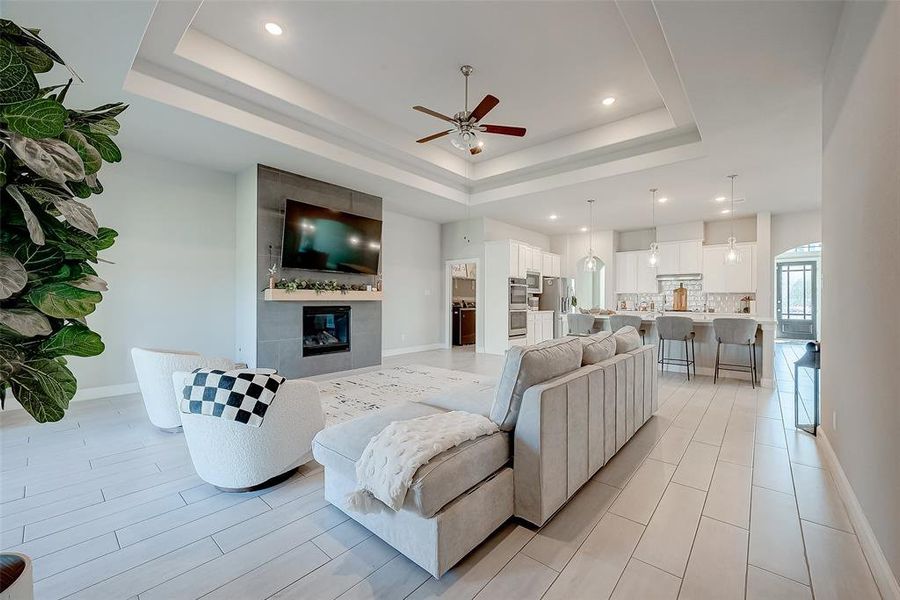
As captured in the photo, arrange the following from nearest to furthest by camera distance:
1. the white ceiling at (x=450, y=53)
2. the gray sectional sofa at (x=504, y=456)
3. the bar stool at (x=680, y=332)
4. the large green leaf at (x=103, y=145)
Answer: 1. the large green leaf at (x=103, y=145)
2. the gray sectional sofa at (x=504, y=456)
3. the white ceiling at (x=450, y=53)
4. the bar stool at (x=680, y=332)

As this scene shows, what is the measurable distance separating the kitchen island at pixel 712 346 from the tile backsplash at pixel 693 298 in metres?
2.53

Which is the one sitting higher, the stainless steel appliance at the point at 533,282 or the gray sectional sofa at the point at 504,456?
the stainless steel appliance at the point at 533,282

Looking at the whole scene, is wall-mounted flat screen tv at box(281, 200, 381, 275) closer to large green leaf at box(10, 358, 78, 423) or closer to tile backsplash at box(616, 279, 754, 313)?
large green leaf at box(10, 358, 78, 423)

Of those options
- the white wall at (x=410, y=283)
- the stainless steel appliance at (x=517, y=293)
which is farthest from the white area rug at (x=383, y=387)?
the stainless steel appliance at (x=517, y=293)

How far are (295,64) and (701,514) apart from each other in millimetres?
4771

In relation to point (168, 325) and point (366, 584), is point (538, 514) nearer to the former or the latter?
point (366, 584)

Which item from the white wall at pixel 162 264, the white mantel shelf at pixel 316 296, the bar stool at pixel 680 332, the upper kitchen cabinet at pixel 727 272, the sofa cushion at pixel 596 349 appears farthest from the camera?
the upper kitchen cabinet at pixel 727 272

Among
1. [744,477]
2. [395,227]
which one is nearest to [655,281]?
[395,227]

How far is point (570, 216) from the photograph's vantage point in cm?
769

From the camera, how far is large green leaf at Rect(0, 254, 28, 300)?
28.3 inches

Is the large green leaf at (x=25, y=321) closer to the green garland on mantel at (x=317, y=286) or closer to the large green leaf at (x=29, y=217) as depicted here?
the large green leaf at (x=29, y=217)

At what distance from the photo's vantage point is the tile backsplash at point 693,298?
7.66 m

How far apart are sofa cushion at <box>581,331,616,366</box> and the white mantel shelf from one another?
12.5ft

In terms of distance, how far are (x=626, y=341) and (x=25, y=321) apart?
11.1 ft
